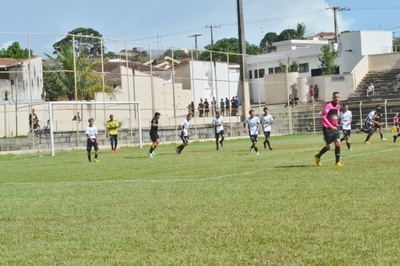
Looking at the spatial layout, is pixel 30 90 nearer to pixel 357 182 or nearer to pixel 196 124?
pixel 196 124

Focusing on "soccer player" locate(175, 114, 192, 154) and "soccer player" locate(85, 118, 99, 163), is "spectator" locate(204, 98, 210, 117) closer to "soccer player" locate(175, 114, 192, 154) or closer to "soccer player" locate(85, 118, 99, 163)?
"soccer player" locate(175, 114, 192, 154)

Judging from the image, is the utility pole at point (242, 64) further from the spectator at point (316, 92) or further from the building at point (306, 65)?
the spectator at point (316, 92)

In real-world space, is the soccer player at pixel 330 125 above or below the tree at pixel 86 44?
below

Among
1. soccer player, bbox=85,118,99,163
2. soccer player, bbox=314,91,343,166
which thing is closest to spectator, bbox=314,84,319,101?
soccer player, bbox=85,118,99,163

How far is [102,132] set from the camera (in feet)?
151

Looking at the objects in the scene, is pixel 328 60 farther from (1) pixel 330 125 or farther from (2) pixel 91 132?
(1) pixel 330 125

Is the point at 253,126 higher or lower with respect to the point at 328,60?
lower

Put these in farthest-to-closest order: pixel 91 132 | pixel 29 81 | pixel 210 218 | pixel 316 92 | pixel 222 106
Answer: pixel 316 92, pixel 222 106, pixel 29 81, pixel 91 132, pixel 210 218

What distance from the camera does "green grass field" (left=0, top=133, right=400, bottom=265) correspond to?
8.60 metres

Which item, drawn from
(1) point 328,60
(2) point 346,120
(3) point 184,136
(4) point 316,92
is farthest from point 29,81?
(1) point 328,60

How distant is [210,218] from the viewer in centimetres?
1148

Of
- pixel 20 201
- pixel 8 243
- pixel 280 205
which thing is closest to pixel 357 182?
pixel 280 205

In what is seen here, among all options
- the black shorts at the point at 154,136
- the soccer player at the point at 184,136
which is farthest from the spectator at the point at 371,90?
the black shorts at the point at 154,136

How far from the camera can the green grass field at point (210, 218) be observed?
860cm
